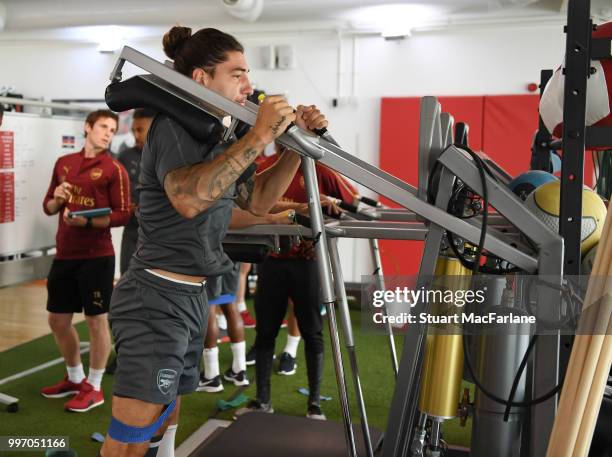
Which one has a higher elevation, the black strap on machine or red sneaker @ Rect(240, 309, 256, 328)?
the black strap on machine

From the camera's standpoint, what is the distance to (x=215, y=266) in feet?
5.93

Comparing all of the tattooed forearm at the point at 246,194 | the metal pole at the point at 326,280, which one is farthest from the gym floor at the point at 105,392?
the tattooed forearm at the point at 246,194

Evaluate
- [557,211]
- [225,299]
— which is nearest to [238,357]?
[225,299]

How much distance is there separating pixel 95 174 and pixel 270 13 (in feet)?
10.3

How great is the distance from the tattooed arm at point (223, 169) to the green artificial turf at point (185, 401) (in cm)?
128

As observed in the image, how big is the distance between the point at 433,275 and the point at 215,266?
648 millimetres

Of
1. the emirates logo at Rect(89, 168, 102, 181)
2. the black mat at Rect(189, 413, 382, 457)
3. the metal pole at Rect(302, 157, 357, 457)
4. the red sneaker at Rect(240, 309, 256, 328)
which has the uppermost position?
the emirates logo at Rect(89, 168, 102, 181)

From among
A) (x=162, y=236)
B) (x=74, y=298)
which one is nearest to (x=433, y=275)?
(x=162, y=236)

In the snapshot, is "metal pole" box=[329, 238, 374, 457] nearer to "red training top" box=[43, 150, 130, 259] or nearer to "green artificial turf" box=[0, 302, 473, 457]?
"green artificial turf" box=[0, 302, 473, 457]

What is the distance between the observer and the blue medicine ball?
75.5 inches

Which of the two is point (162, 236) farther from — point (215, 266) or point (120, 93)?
point (120, 93)

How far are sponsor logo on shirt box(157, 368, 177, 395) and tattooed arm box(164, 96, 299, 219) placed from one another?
0.47m

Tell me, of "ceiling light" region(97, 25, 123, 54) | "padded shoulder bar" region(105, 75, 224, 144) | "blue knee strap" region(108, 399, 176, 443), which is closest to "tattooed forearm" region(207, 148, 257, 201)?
"padded shoulder bar" region(105, 75, 224, 144)

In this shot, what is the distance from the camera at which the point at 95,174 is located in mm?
3510
